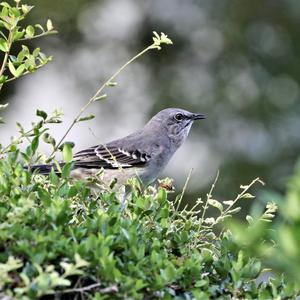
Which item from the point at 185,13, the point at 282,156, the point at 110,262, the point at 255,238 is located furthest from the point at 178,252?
the point at 185,13

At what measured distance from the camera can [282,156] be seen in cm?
1165

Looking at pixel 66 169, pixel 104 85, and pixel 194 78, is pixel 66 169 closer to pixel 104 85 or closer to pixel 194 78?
pixel 104 85

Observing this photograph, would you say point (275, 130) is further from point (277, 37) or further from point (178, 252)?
point (178, 252)

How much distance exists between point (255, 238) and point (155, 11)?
1034cm

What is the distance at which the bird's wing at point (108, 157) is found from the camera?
7.04m

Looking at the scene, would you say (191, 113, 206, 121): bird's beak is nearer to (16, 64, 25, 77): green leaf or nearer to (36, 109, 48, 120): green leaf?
(16, 64, 25, 77): green leaf

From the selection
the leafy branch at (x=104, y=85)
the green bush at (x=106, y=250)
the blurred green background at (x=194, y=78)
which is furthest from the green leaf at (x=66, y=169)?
the blurred green background at (x=194, y=78)

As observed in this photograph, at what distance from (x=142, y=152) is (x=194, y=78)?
15.9 feet

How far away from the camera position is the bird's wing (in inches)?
277

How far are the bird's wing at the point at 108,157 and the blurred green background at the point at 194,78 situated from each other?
361cm

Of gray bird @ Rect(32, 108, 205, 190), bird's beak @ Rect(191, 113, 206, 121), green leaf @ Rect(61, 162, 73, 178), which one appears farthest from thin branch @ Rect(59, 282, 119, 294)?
bird's beak @ Rect(191, 113, 206, 121)

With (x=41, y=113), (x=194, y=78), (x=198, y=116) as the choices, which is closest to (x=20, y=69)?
(x=41, y=113)

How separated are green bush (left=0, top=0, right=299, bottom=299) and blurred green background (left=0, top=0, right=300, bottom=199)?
733cm

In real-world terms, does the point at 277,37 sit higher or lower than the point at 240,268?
lower
